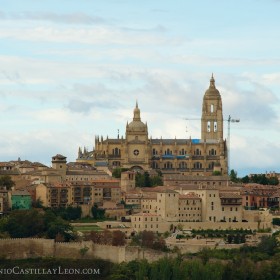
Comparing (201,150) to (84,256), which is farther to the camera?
(201,150)

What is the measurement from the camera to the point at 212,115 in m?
123

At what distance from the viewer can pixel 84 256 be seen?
76062 mm

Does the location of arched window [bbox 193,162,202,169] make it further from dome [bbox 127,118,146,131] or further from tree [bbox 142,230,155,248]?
tree [bbox 142,230,155,248]

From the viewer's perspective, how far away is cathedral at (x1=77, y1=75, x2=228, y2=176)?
11288cm

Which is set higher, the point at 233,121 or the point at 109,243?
the point at 233,121

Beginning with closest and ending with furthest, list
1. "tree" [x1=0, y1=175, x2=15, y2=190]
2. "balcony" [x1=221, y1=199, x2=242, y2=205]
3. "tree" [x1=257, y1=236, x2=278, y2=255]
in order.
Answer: "tree" [x1=257, y1=236, x2=278, y2=255]
"balcony" [x1=221, y1=199, x2=242, y2=205]
"tree" [x1=0, y1=175, x2=15, y2=190]

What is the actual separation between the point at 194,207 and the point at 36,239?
13.4m

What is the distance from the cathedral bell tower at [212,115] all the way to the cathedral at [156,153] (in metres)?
4.09

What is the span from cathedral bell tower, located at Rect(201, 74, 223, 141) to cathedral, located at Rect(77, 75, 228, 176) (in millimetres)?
4089

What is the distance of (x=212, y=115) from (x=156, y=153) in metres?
9.31

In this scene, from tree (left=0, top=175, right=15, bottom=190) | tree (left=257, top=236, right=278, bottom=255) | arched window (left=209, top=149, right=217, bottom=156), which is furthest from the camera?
arched window (left=209, top=149, right=217, bottom=156)

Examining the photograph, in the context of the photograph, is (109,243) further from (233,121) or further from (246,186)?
(233,121)

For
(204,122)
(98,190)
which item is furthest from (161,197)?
(204,122)

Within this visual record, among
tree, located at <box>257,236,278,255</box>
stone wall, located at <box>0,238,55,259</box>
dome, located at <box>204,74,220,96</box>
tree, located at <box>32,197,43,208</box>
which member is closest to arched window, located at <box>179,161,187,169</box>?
dome, located at <box>204,74,220,96</box>
